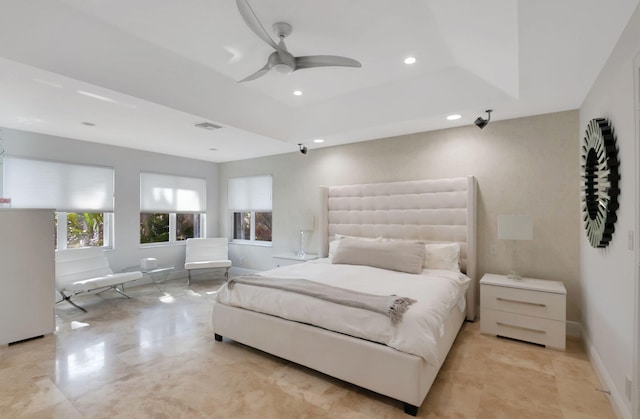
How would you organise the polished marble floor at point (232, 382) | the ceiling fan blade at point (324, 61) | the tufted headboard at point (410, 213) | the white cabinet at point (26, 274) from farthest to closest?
1. the tufted headboard at point (410, 213)
2. the white cabinet at point (26, 274)
3. the ceiling fan blade at point (324, 61)
4. the polished marble floor at point (232, 382)

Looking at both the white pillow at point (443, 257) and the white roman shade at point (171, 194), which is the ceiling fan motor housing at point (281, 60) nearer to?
the white pillow at point (443, 257)

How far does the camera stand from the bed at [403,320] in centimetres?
202

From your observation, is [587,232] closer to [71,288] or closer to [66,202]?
[71,288]

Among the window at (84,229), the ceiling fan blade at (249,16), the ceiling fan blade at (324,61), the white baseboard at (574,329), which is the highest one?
the ceiling fan blade at (249,16)

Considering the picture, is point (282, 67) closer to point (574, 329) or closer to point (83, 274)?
point (574, 329)

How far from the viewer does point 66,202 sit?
4.49 metres

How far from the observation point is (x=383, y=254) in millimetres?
3590

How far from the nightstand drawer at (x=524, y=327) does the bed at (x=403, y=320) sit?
0.27m

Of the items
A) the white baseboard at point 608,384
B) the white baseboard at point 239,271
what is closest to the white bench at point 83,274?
the white baseboard at point 239,271

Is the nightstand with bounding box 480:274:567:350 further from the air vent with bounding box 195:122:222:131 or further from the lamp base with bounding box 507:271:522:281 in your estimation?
the air vent with bounding box 195:122:222:131

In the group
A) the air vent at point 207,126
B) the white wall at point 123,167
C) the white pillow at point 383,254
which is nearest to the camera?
the white pillow at point 383,254

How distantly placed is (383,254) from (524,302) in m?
1.47

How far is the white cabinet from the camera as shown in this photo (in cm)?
296

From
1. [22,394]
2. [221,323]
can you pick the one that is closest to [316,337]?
[221,323]
